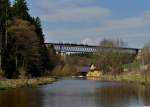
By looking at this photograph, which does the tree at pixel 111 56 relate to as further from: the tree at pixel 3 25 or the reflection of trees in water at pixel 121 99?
the reflection of trees in water at pixel 121 99

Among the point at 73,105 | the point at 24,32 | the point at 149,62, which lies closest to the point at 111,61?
the point at 149,62

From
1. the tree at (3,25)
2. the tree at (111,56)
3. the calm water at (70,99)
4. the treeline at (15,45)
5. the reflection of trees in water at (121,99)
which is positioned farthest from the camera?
the tree at (111,56)

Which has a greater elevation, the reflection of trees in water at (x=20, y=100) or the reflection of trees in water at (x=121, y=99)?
the reflection of trees in water at (x=20, y=100)

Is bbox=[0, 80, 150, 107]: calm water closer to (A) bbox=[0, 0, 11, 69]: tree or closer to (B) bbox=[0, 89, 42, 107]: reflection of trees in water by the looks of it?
(B) bbox=[0, 89, 42, 107]: reflection of trees in water

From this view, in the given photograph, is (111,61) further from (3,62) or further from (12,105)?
(12,105)

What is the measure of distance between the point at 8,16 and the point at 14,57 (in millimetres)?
8537

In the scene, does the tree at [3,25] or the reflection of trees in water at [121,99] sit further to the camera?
the tree at [3,25]

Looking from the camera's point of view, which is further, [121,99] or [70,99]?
[121,99]

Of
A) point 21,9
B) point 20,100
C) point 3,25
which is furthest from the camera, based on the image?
point 21,9

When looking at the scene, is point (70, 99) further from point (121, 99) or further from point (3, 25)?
point (3, 25)

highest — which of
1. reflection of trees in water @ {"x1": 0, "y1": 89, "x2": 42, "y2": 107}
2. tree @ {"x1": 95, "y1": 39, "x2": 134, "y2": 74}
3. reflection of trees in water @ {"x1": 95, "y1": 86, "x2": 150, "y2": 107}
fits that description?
tree @ {"x1": 95, "y1": 39, "x2": 134, "y2": 74}

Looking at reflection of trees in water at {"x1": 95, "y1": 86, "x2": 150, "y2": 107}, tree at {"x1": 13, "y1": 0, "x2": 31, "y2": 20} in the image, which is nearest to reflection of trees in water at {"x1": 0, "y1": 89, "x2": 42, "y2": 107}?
reflection of trees in water at {"x1": 95, "y1": 86, "x2": 150, "y2": 107}

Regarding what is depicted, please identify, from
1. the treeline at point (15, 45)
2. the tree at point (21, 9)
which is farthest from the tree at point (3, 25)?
the tree at point (21, 9)

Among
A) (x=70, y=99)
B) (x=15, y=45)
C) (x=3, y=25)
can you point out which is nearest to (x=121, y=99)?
(x=70, y=99)
